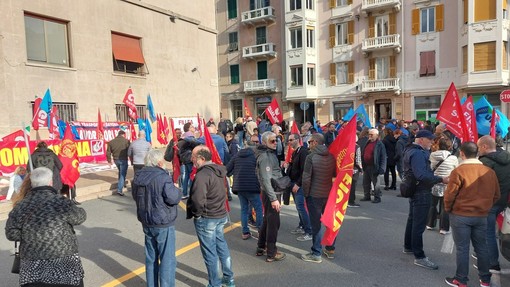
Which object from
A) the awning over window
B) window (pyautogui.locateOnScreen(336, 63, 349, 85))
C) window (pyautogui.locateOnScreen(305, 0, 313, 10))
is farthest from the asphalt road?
window (pyautogui.locateOnScreen(305, 0, 313, 10))

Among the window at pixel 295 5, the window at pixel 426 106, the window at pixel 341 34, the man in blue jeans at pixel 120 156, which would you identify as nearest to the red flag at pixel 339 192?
the man in blue jeans at pixel 120 156

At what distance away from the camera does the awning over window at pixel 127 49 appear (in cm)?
1888

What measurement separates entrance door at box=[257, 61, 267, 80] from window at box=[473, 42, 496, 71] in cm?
1686

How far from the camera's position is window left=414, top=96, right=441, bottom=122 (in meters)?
26.5

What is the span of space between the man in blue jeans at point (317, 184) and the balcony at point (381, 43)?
24.9 m

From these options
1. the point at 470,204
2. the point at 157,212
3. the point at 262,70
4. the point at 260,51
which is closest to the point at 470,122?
the point at 470,204

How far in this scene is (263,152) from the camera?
503 cm

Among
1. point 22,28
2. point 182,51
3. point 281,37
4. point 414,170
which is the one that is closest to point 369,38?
point 281,37

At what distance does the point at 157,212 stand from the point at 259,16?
31.6 m

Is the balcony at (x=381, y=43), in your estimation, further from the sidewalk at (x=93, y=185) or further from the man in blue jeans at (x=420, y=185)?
the man in blue jeans at (x=420, y=185)

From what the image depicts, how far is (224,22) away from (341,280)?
113ft

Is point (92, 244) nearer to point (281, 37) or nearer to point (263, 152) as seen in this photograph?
point (263, 152)

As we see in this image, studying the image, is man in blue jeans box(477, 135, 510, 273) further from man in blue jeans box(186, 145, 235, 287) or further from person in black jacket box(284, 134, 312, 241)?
man in blue jeans box(186, 145, 235, 287)

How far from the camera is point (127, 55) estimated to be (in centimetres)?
1931
